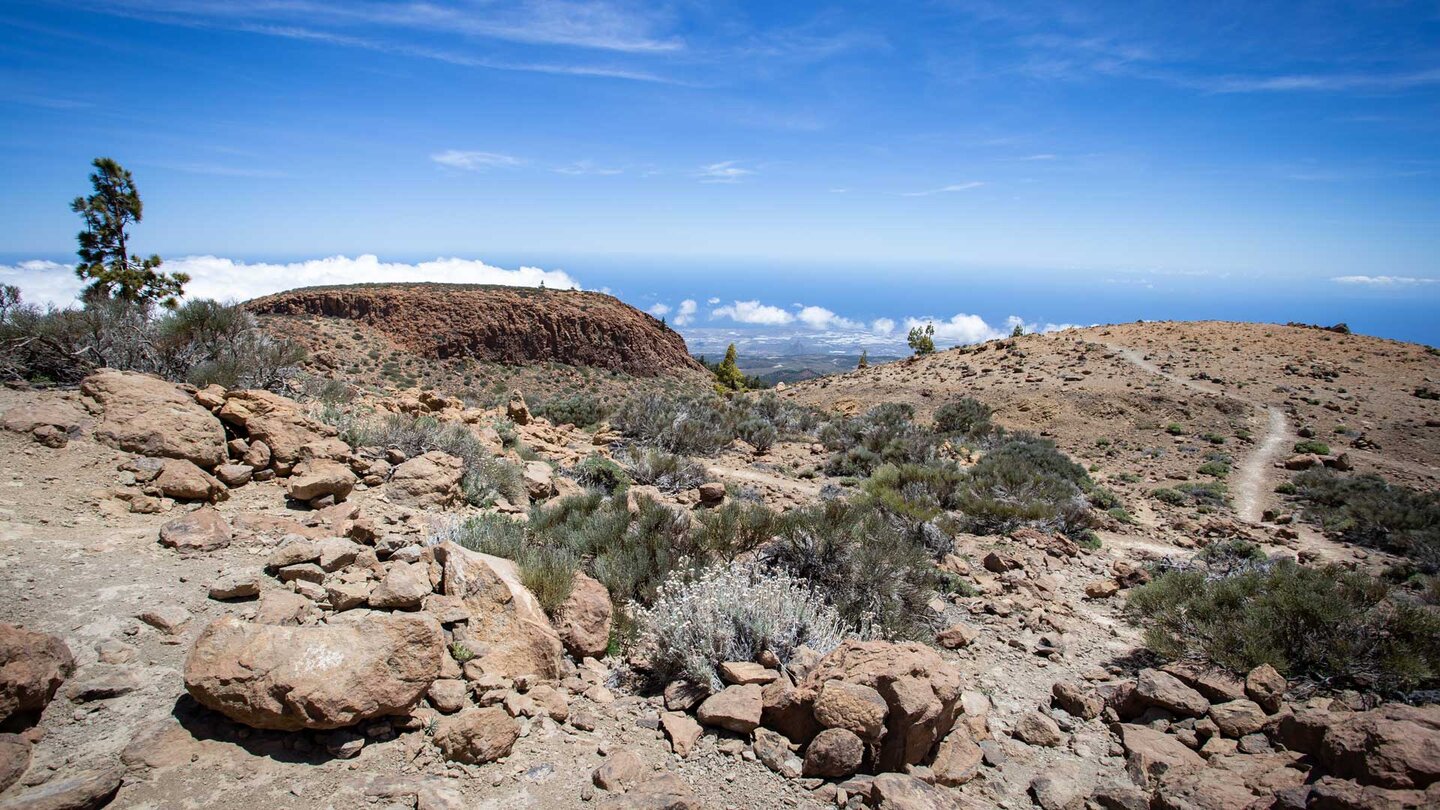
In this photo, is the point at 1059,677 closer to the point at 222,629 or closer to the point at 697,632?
the point at 697,632

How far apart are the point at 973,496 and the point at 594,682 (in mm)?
7553

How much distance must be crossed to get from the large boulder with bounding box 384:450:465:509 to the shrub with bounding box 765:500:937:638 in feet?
11.4

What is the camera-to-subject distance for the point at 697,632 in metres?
4.01

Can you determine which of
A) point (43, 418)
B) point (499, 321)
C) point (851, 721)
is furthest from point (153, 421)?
point (499, 321)

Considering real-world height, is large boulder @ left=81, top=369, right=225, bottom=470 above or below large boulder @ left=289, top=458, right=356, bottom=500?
above

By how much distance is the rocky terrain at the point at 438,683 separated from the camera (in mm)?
2746

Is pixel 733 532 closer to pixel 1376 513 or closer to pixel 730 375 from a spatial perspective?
pixel 1376 513

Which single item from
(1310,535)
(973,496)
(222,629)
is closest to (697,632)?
(222,629)

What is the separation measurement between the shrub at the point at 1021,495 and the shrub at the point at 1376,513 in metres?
4.23

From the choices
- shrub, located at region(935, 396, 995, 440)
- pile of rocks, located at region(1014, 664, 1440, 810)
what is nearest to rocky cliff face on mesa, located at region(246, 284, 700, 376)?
shrub, located at region(935, 396, 995, 440)

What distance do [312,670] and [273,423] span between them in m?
4.09

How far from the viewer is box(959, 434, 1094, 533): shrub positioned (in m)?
8.84

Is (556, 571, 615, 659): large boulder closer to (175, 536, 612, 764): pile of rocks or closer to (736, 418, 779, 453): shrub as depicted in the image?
(175, 536, 612, 764): pile of rocks

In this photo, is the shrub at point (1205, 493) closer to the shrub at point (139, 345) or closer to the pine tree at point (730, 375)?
the shrub at point (139, 345)
